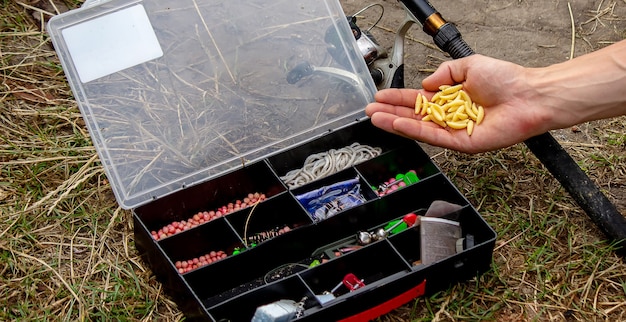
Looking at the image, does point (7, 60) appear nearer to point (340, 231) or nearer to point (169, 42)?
point (169, 42)

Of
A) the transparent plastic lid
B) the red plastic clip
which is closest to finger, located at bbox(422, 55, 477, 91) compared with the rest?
the transparent plastic lid

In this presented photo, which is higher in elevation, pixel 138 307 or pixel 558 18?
pixel 138 307

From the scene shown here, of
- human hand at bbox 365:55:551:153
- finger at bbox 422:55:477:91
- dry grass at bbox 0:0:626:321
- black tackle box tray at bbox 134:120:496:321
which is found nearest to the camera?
black tackle box tray at bbox 134:120:496:321

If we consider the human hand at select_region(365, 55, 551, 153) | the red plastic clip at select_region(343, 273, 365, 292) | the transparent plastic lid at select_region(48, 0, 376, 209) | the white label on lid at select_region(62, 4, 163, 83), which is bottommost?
the red plastic clip at select_region(343, 273, 365, 292)

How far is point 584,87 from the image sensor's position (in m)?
2.49

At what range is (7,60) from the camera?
3354 millimetres

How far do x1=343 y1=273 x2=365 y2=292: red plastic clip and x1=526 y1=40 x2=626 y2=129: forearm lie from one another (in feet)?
2.63

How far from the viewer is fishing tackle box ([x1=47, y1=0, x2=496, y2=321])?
2420 mm

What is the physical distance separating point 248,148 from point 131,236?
51 cm

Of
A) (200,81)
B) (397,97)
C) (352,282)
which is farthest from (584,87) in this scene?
(200,81)

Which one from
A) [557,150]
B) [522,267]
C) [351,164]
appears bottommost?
[522,267]

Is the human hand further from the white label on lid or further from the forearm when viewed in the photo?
the white label on lid

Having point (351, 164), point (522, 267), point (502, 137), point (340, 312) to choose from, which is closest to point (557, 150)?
point (502, 137)

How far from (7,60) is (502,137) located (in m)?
2.09
